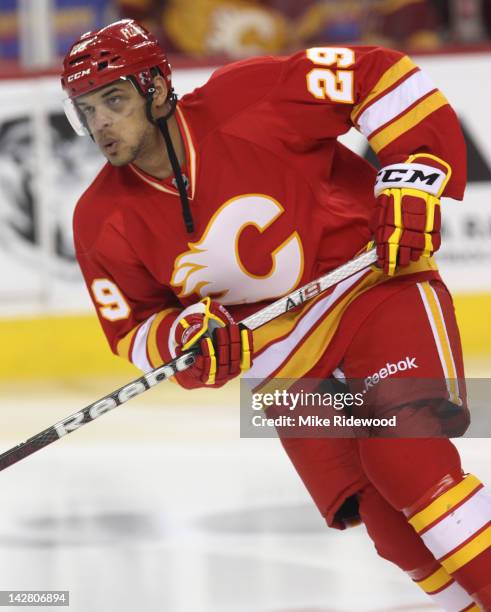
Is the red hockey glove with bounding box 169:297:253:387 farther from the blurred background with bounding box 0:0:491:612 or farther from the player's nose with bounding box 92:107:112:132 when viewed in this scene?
the blurred background with bounding box 0:0:491:612

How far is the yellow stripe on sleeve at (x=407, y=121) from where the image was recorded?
242 centimetres

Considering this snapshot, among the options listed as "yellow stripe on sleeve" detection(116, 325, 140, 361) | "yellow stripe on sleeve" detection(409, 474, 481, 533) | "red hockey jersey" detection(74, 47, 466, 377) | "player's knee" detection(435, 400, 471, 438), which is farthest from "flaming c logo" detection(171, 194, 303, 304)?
"yellow stripe on sleeve" detection(409, 474, 481, 533)

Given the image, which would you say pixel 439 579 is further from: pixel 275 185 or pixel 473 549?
pixel 275 185

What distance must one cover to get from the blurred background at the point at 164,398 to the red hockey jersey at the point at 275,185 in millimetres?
579

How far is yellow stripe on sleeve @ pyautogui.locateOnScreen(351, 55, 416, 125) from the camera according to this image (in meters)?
2.44

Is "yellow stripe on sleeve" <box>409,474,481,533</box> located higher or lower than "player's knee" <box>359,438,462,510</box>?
lower

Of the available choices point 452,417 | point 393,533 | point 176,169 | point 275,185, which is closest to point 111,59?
point 176,169

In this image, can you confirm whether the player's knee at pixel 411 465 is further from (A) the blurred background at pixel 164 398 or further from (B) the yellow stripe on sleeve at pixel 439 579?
(A) the blurred background at pixel 164 398

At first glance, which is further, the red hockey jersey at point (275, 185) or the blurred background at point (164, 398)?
the blurred background at point (164, 398)

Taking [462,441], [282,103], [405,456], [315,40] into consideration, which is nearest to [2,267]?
[315,40]

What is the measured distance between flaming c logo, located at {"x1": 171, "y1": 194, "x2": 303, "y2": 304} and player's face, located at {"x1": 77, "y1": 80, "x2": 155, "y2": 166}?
0.22 meters

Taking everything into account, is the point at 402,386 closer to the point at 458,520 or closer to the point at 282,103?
the point at 458,520

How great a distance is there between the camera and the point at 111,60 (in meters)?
2.37

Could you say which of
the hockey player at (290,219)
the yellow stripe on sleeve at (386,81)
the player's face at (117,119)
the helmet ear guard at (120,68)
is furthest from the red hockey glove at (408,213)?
the player's face at (117,119)
